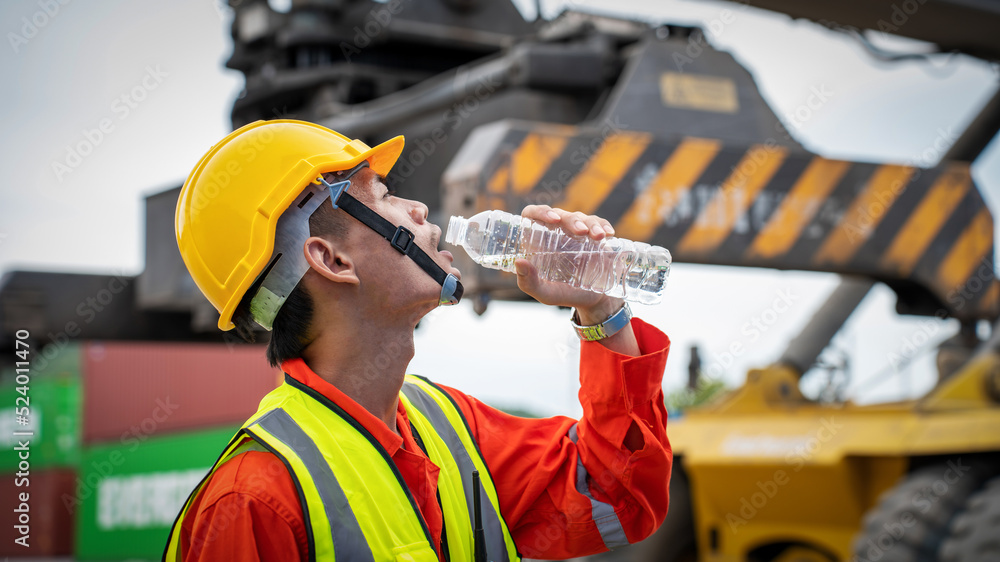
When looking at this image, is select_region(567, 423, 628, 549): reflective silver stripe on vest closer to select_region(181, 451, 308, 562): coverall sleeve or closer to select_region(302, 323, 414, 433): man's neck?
select_region(302, 323, 414, 433): man's neck

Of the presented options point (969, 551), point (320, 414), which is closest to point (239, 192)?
point (320, 414)

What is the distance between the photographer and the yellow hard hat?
206 cm

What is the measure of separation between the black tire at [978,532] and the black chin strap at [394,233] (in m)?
3.05

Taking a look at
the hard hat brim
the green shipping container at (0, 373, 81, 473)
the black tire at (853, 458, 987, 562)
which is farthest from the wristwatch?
the green shipping container at (0, 373, 81, 473)

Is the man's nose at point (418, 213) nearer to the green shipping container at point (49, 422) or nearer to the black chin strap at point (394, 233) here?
the black chin strap at point (394, 233)

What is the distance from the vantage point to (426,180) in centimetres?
514

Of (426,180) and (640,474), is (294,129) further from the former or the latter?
(426,180)

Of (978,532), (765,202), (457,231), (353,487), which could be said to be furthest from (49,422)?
(353,487)

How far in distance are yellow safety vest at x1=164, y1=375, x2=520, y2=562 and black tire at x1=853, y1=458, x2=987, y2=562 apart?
2.79 meters

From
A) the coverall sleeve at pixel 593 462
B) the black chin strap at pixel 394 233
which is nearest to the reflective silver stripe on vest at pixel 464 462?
the coverall sleeve at pixel 593 462

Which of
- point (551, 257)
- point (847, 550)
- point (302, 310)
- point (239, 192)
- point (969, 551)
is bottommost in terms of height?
point (847, 550)

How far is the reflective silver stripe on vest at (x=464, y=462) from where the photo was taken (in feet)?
7.14

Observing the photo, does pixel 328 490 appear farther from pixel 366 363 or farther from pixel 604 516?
pixel 604 516

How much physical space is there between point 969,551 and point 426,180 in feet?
10.3
